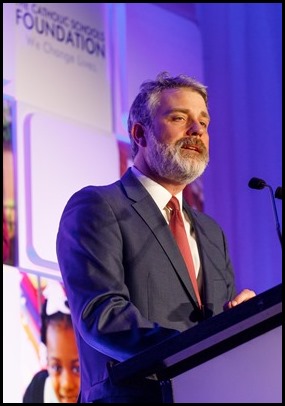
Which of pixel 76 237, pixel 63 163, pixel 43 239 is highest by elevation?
pixel 63 163

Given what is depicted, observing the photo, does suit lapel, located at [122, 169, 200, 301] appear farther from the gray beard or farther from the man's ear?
the man's ear

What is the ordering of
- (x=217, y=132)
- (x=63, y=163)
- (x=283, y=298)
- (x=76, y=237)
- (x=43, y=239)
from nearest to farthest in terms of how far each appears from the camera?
(x=283, y=298) → (x=76, y=237) → (x=43, y=239) → (x=63, y=163) → (x=217, y=132)

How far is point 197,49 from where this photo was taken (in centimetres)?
524

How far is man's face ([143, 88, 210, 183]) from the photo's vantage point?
282cm

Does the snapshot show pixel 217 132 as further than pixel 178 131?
Yes

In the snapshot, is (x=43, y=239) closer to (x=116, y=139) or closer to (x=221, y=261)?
(x=116, y=139)

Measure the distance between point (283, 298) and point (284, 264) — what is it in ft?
0.56

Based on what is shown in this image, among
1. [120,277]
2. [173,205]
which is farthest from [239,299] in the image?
[173,205]

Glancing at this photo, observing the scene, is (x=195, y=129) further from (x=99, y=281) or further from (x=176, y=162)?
(x=99, y=281)

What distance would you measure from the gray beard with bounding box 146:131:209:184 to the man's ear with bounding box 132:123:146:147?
0.12 meters

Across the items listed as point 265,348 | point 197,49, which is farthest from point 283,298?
point 197,49

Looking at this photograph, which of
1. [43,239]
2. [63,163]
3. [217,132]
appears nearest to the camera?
[43,239]

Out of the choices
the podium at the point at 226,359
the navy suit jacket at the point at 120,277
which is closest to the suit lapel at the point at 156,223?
the navy suit jacket at the point at 120,277

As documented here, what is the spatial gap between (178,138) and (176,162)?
0.11m
